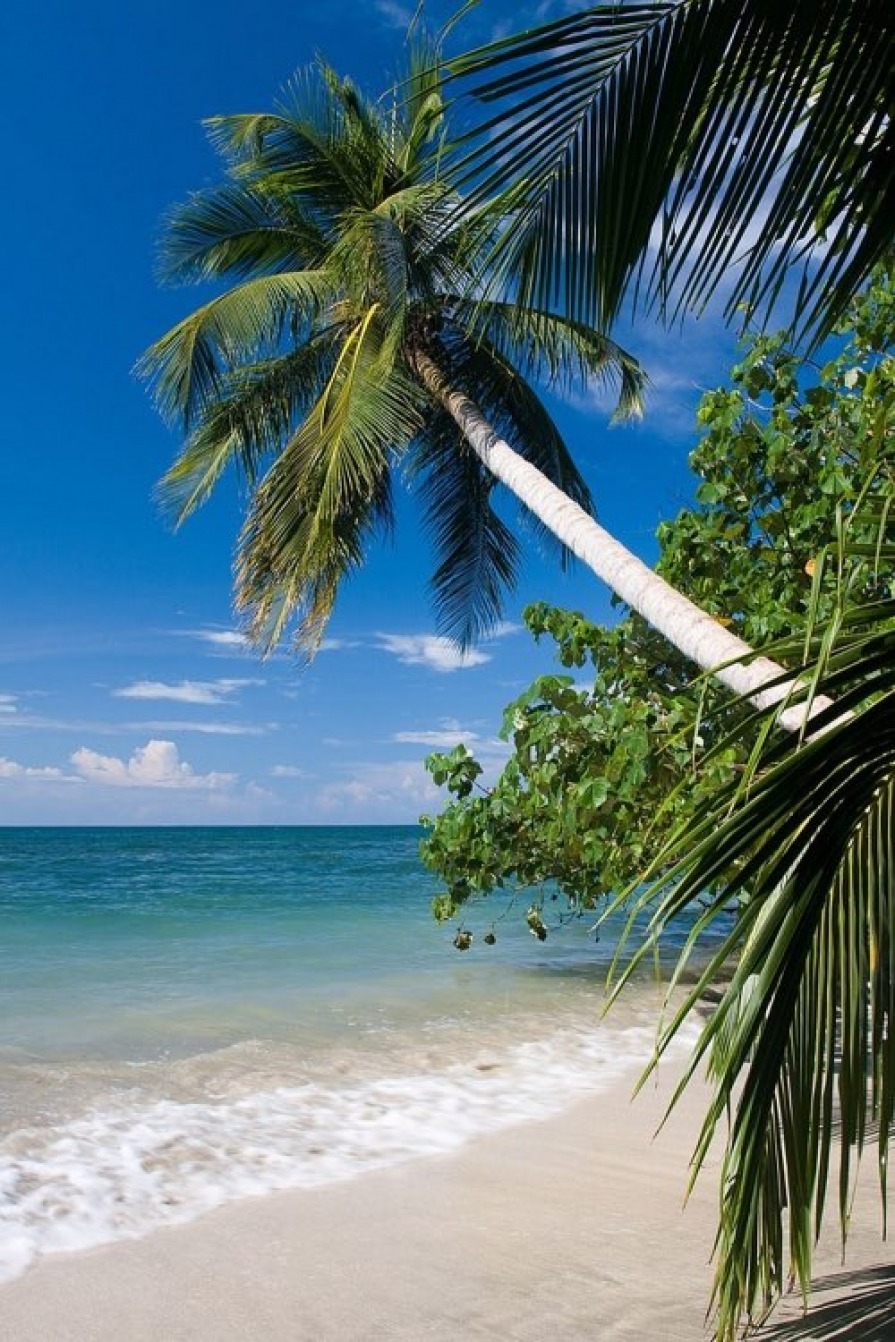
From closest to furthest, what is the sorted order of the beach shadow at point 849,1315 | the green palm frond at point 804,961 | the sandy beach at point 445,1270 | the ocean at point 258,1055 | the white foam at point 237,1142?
the green palm frond at point 804,961 → the beach shadow at point 849,1315 → the sandy beach at point 445,1270 → the white foam at point 237,1142 → the ocean at point 258,1055

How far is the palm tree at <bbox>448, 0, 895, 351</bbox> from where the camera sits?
2.16 m

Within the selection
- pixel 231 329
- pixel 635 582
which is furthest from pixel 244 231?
pixel 635 582

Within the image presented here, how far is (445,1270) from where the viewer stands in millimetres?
3889

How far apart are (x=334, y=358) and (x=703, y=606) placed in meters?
4.00

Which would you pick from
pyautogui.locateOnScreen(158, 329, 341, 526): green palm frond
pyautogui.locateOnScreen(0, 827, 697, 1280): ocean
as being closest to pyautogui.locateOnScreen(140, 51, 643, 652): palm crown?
pyautogui.locateOnScreen(158, 329, 341, 526): green palm frond

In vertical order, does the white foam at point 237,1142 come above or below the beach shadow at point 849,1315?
below

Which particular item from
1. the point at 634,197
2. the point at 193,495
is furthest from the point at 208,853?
the point at 634,197

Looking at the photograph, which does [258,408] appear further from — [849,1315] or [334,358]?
[849,1315]

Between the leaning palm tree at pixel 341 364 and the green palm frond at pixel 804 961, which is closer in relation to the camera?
the green palm frond at pixel 804 961

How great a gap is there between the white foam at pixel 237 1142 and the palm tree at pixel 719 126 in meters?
4.01

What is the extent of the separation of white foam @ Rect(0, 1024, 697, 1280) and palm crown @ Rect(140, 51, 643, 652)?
371 cm

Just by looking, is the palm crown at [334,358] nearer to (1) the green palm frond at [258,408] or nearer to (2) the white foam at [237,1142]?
(1) the green palm frond at [258,408]

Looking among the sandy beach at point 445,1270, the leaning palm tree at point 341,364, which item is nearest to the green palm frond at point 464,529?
the leaning palm tree at point 341,364

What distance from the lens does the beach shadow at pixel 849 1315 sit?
2578 mm
